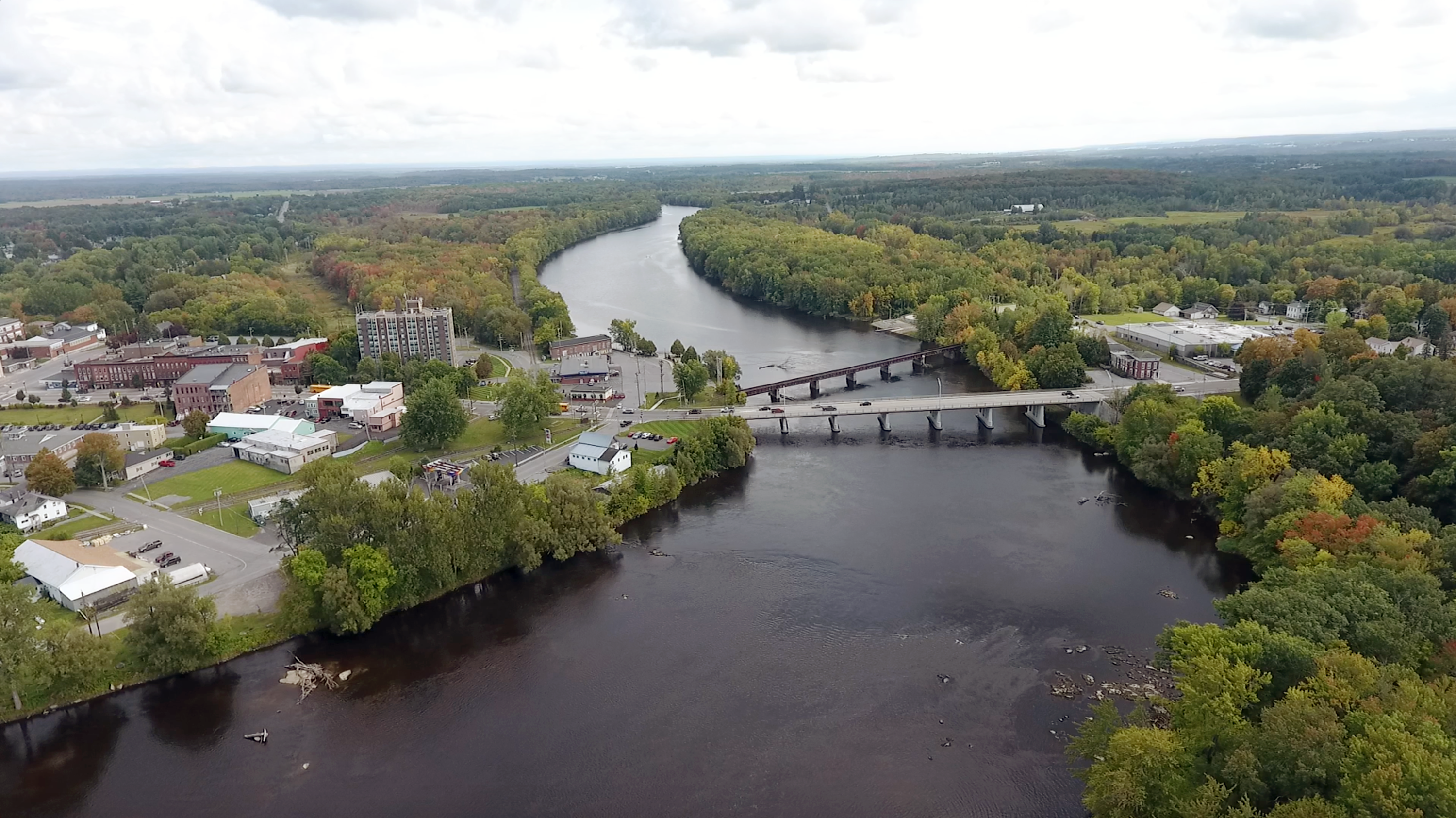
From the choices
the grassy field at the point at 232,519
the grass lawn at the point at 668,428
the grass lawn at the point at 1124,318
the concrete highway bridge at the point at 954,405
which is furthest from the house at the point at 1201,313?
the grassy field at the point at 232,519

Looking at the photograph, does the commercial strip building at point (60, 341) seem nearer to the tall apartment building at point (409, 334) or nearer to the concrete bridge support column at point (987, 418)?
the tall apartment building at point (409, 334)

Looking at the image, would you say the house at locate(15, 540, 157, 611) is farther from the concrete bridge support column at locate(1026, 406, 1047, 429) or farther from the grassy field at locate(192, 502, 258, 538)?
the concrete bridge support column at locate(1026, 406, 1047, 429)

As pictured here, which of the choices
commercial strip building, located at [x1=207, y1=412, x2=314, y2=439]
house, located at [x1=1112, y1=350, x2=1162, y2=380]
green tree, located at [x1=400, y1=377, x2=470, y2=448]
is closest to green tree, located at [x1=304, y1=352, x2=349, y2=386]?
commercial strip building, located at [x1=207, y1=412, x2=314, y2=439]

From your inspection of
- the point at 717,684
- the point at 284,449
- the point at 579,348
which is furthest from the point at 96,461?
the point at 717,684

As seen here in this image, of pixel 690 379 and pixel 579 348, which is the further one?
pixel 579 348

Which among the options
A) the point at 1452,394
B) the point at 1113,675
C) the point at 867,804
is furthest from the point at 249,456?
the point at 1452,394

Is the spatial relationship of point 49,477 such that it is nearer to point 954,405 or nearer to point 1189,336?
point 954,405
